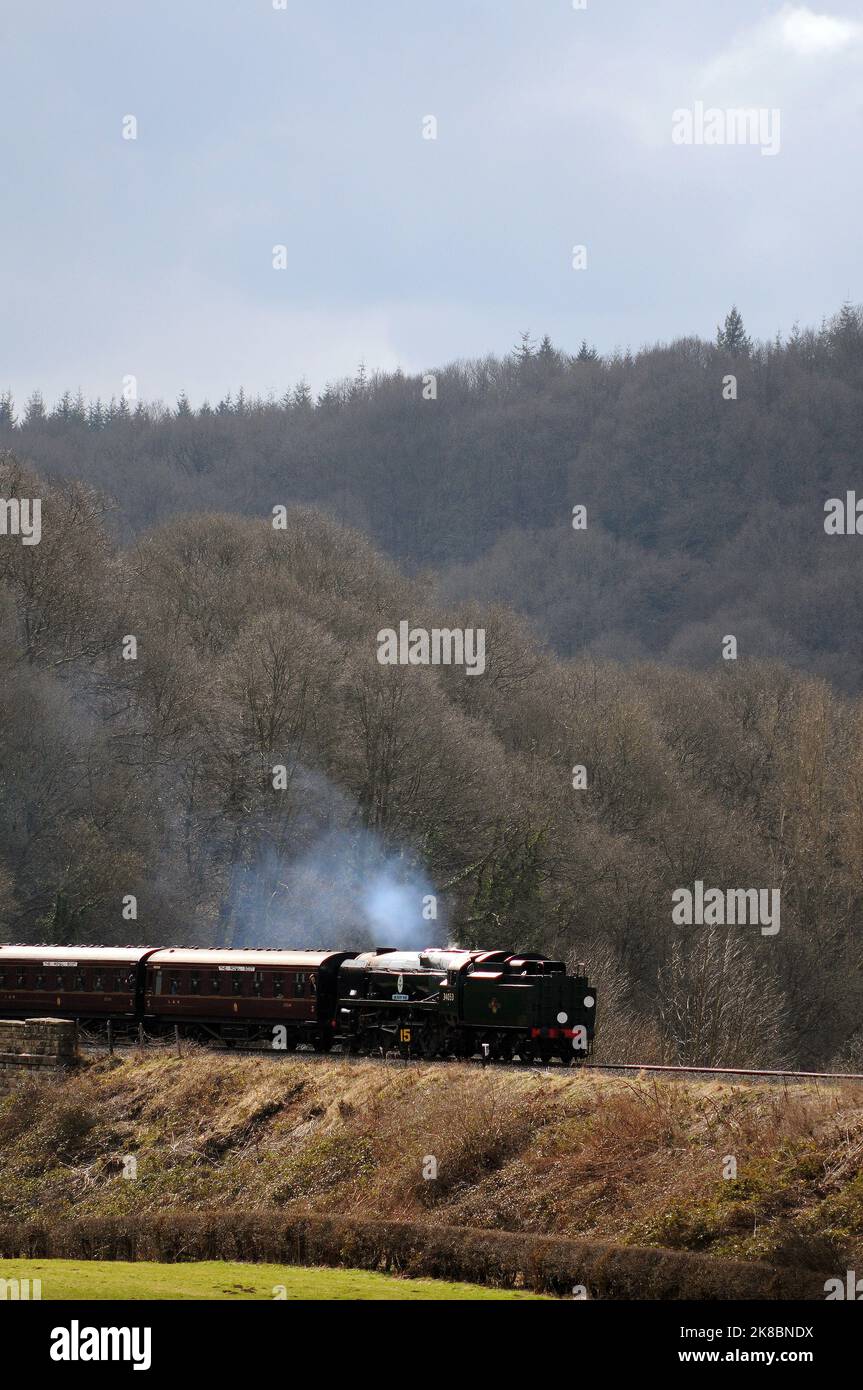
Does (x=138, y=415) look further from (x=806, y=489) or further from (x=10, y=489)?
(x=10, y=489)

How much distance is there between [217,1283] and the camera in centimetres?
2388

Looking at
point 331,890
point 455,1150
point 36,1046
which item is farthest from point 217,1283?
point 331,890

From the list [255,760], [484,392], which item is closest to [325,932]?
[255,760]

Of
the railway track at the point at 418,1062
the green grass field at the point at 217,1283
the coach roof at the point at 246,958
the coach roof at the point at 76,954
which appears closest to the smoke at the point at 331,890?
the coach roof at the point at 76,954

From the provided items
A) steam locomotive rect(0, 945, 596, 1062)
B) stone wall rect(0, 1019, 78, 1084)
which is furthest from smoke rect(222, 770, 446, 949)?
stone wall rect(0, 1019, 78, 1084)

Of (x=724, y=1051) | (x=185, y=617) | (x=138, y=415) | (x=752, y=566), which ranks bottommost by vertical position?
(x=724, y=1051)

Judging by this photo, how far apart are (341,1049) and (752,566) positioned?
4652 inches

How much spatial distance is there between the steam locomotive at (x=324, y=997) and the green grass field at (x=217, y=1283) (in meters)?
10.4

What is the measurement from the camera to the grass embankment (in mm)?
24953

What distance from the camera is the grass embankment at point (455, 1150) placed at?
81.9 ft

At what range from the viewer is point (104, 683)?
235ft

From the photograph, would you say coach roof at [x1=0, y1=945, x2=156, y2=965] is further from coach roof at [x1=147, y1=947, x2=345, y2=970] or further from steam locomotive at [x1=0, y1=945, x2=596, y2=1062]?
coach roof at [x1=147, y1=947, x2=345, y2=970]

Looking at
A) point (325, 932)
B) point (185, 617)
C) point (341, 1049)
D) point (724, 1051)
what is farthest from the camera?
point (185, 617)

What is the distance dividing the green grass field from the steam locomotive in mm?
10371
